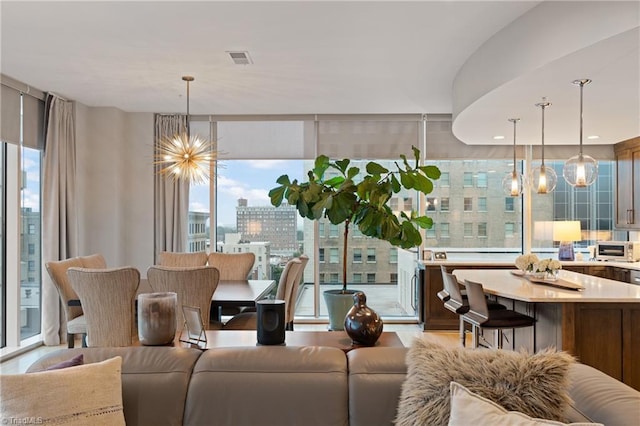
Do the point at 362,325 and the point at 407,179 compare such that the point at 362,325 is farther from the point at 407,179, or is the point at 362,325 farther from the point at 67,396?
the point at 407,179

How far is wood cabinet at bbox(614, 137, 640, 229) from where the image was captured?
6.00 metres

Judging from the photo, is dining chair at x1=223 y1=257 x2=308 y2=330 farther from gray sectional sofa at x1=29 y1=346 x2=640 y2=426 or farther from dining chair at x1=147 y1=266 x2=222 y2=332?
gray sectional sofa at x1=29 y1=346 x2=640 y2=426

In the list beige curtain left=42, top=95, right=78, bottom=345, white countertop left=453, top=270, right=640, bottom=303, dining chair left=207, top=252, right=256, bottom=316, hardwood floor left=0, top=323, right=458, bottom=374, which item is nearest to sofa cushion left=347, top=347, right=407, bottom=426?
hardwood floor left=0, top=323, right=458, bottom=374

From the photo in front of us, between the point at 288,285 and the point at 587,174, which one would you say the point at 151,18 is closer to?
the point at 288,285

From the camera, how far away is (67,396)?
1435 mm

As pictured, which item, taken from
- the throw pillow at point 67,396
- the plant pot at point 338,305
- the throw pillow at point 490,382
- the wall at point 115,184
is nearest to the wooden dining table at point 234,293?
the plant pot at point 338,305

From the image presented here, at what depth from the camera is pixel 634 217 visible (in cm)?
604

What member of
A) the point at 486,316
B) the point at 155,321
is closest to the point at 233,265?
the point at 486,316

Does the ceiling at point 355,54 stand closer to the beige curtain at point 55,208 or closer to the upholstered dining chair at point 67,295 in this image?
the beige curtain at point 55,208

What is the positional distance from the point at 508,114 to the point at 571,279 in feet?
4.99

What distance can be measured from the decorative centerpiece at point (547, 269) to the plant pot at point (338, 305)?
1.93 metres

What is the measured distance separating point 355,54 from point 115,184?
11.6 feet

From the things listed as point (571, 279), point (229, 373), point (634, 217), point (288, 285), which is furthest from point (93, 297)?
point (634, 217)

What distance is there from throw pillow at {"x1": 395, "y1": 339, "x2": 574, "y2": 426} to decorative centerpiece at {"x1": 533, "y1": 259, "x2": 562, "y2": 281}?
288 centimetres
